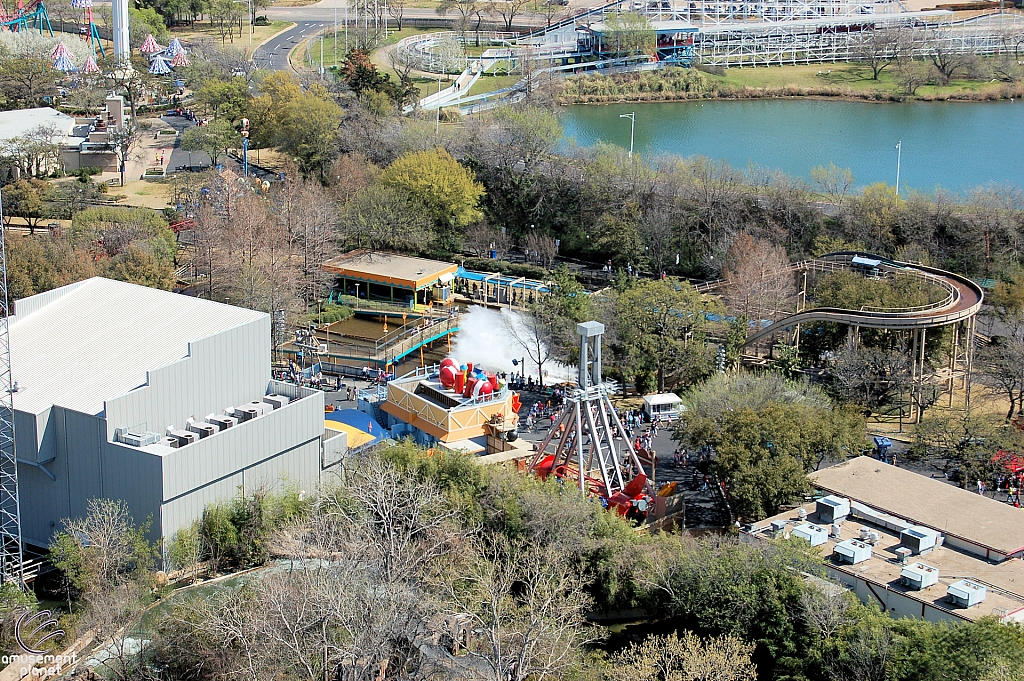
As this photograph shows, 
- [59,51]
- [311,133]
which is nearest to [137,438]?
[311,133]

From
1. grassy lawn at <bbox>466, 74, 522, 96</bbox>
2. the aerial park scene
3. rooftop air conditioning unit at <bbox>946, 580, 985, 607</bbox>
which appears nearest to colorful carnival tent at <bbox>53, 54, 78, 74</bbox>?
the aerial park scene

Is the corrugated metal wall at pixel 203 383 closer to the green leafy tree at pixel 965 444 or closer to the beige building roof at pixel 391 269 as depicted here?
the beige building roof at pixel 391 269

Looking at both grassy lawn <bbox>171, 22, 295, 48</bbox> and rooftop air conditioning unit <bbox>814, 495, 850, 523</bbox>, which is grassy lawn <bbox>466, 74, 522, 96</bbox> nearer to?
grassy lawn <bbox>171, 22, 295, 48</bbox>

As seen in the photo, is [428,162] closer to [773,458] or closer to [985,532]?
[773,458]

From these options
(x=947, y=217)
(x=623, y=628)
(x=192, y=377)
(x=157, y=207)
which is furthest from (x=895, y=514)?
(x=157, y=207)

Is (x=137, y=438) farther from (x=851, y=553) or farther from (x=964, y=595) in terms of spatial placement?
(x=964, y=595)

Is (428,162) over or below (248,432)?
over
